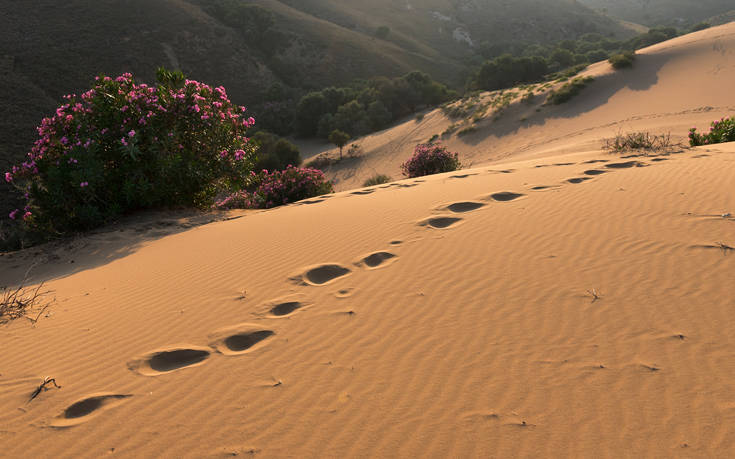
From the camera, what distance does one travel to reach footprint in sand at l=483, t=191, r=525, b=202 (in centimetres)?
554

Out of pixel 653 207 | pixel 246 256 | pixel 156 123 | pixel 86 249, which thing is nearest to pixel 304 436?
pixel 246 256

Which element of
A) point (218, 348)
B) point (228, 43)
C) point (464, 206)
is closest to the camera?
point (218, 348)

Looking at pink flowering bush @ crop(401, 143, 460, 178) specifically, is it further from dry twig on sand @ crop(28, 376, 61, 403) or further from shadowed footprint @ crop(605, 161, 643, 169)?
dry twig on sand @ crop(28, 376, 61, 403)

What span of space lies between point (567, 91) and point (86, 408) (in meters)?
28.5

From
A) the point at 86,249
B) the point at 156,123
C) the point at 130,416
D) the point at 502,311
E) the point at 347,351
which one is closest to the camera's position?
the point at 130,416

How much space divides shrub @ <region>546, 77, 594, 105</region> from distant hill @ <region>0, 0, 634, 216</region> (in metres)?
28.5

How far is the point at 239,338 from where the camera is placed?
9.64 ft

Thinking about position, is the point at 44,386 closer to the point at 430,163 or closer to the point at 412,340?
the point at 412,340

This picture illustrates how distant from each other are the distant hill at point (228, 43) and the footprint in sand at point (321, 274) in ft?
80.3

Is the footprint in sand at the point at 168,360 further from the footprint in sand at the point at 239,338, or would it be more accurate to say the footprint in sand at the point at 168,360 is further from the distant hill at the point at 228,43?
the distant hill at the point at 228,43

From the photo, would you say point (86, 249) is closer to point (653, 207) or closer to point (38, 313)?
point (38, 313)

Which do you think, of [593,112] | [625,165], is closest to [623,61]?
[593,112]

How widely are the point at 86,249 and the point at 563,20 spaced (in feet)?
297

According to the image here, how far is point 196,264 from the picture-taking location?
179 inches
